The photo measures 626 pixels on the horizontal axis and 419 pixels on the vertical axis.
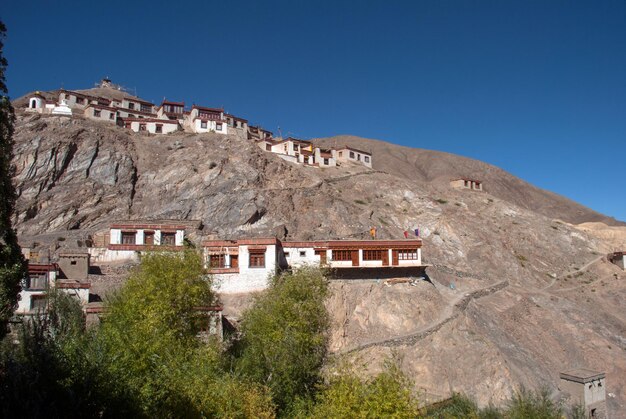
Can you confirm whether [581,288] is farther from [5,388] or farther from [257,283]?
[5,388]

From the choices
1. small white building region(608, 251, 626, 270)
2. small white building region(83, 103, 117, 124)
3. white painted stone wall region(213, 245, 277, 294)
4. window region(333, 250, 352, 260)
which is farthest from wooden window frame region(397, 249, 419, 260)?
small white building region(83, 103, 117, 124)

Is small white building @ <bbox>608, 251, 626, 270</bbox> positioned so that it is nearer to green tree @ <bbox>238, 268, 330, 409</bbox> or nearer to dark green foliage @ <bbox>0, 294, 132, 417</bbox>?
green tree @ <bbox>238, 268, 330, 409</bbox>

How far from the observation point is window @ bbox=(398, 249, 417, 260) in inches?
2007

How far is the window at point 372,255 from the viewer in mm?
49844

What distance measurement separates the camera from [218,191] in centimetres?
6291

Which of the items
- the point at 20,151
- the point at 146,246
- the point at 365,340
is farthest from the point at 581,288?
the point at 20,151

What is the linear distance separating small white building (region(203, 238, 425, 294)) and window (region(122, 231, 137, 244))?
8.24m

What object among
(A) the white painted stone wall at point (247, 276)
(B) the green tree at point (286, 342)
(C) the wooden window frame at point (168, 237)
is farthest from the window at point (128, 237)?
(B) the green tree at point (286, 342)

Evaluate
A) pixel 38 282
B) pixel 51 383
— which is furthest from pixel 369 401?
pixel 38 282

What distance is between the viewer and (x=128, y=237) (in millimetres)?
49000

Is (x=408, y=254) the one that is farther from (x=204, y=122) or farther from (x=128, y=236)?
(x=204, y=122)

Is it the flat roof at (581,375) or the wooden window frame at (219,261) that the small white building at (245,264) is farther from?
the flat roof at (581,375)

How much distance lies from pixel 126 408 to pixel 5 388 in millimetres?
4326

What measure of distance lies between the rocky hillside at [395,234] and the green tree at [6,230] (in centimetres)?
2384
